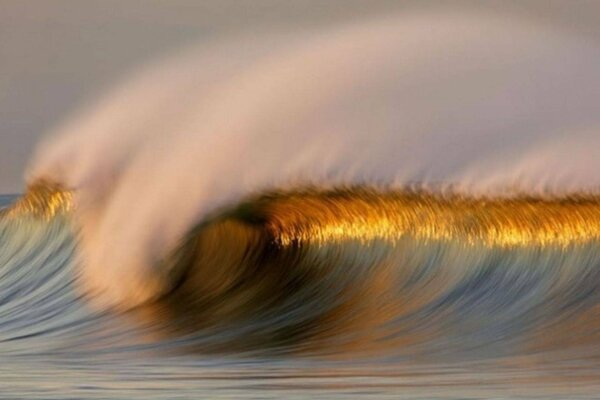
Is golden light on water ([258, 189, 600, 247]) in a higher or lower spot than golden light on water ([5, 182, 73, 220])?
lower

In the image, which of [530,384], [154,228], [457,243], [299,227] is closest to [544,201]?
[457,243]

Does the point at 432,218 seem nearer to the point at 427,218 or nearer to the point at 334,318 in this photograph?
the point at 427,218

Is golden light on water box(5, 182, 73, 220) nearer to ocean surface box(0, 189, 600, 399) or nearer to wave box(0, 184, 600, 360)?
ocean surface box(0, 189, 600, 399)

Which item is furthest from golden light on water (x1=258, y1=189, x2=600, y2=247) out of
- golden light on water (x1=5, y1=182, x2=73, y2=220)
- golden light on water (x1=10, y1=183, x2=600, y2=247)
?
golden light on water (x1=5, y1=182, x2=73, y2=220)

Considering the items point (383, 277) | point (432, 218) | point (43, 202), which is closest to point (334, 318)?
point (383, 277)

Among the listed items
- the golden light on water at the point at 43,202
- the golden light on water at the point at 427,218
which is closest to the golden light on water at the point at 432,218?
the golden light on water at the point at 427,218

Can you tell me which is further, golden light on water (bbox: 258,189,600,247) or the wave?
golden light on water (bbox: 258,189,600,247)

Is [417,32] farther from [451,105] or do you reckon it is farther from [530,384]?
[530,384]

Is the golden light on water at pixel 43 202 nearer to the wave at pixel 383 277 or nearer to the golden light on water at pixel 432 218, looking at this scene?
the wave at pixel 383 277

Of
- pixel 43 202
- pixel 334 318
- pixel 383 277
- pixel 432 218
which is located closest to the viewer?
pixel 334 318
